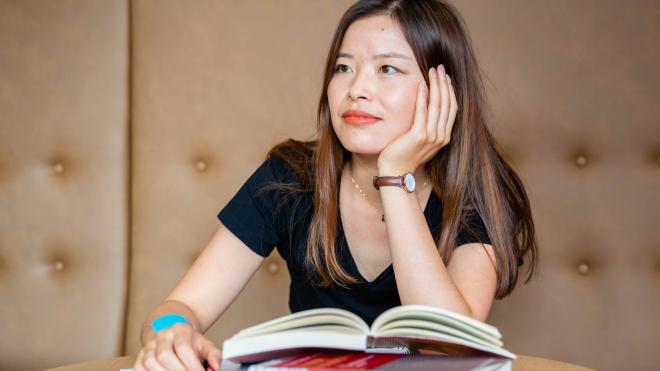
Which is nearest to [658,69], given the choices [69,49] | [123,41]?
[123,41]

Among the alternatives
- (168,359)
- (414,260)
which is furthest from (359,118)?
(168,359)

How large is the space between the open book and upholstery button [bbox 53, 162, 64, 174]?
1047 mm

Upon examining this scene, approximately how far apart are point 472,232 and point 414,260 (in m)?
0.21

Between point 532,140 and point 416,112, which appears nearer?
point 416,112

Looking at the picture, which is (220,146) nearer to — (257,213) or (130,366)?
(257,213)

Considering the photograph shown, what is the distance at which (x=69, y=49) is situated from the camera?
1.58 meters

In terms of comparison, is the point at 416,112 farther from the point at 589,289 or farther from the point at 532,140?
the point at 589,289

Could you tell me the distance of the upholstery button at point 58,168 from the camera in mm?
1576

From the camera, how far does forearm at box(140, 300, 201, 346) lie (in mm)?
1057

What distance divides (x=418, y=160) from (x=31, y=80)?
2.98 feet

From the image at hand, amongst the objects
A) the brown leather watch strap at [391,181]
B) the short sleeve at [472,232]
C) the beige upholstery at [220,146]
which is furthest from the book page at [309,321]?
the beige upholstery at [220,146]

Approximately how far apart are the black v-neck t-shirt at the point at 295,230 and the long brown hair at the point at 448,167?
18mm

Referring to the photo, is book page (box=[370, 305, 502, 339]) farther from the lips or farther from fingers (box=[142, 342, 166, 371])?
the lips

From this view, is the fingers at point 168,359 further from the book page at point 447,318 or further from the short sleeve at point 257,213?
the short sleeve at point 257,213
